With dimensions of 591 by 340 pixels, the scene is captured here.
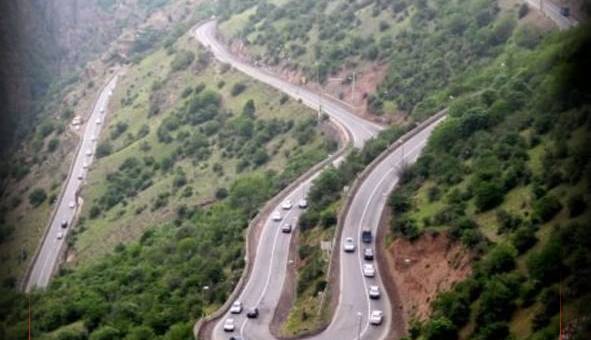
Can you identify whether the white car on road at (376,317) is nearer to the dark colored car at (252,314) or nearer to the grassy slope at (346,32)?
the grassy slope at (346,32)

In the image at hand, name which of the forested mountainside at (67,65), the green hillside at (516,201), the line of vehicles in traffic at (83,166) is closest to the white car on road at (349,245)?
the green hillside at (516,201)

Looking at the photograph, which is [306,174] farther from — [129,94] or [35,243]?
[129,94]

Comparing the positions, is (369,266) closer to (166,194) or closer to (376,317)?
(376,317)

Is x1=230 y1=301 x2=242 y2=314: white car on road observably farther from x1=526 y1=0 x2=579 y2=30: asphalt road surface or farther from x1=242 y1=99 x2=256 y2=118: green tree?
x1=242 y1=99 x2=256 y2=118: green tree

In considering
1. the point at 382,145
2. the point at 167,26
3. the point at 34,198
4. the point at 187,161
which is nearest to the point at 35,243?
the point at 34,198

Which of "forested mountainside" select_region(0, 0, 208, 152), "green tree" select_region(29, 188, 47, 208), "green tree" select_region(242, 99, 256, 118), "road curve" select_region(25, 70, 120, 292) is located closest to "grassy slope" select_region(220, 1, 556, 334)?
"green tree" select_region(242, 99, 256, 118)
